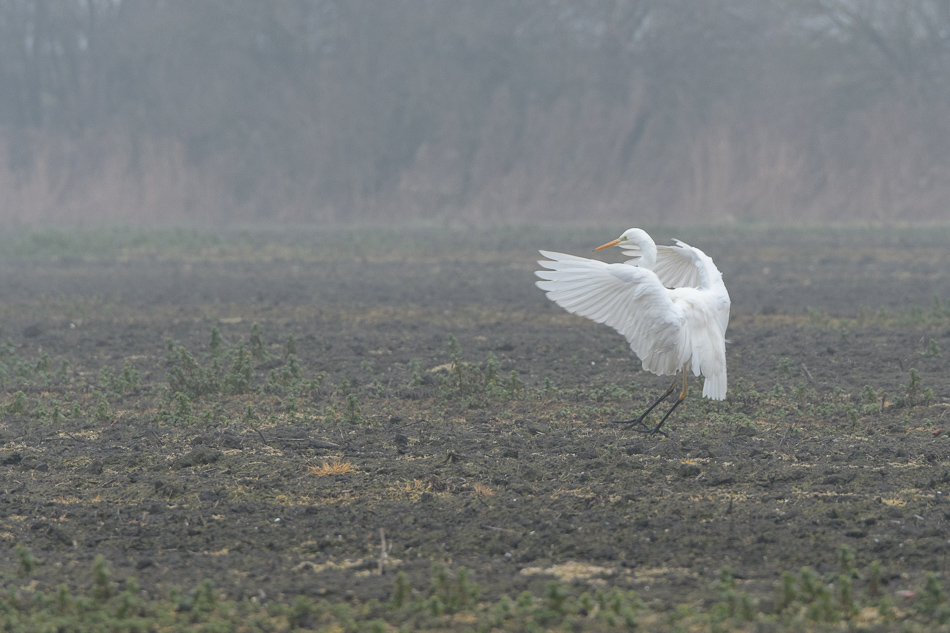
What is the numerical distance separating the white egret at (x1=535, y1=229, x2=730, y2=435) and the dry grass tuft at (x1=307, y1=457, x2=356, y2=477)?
→ 77.2 inches

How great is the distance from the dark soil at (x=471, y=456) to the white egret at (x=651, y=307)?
0.68 meters

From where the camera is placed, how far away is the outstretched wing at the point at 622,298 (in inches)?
351

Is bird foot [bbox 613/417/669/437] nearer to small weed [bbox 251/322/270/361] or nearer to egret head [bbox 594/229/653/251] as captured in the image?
egret head [bbox 594/229/653/251]

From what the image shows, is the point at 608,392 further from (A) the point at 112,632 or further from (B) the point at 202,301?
(B) the point at 202,301

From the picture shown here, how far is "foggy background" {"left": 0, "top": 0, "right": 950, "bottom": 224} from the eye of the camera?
4769 cm

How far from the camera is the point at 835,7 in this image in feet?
161

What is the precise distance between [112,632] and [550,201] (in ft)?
145

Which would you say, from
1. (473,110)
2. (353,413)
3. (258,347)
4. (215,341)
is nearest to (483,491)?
(353,413)

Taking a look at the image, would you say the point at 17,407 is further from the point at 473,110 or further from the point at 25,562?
the point at 473,110

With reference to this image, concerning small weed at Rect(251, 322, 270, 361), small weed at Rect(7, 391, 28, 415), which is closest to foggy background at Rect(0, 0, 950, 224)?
small weed at Rect(251, 322, 270, 361)

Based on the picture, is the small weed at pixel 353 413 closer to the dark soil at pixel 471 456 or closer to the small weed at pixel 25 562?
the dark soil at pixel 471 456

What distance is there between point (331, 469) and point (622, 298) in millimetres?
2588

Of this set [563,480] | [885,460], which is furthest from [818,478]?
[563,480]

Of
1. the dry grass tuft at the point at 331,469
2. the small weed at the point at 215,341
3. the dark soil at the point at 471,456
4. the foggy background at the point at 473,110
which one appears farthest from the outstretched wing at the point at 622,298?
the foggy background at the point at 473,110
